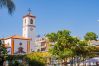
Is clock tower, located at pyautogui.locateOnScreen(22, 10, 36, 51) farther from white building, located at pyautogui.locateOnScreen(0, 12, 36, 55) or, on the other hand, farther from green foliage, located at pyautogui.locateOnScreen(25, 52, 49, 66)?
green foliage, located at pyautogui.locateOnScreen(25, 52, 49, 66)

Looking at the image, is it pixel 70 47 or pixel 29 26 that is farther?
pixel 29 26

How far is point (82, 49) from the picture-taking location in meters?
44.4

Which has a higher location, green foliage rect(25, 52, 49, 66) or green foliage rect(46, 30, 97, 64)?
green foliage rect(46, 30, 97, 64)

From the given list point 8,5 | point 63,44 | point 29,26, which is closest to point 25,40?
point 29,26

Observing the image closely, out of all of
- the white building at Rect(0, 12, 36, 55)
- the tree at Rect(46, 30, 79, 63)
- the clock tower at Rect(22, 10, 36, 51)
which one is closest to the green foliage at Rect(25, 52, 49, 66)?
the tree at Rect(46, 30, 79, 63)

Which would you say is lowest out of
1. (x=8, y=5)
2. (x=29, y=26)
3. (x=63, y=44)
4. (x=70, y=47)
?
(x=70, y=47)

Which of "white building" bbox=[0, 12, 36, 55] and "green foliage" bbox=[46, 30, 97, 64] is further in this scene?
"white building" bbox=[0, 12, 36, 55]

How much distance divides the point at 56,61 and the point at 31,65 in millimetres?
7006

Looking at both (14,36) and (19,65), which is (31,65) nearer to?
(19,65)

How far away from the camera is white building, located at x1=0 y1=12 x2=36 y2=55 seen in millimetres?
95812

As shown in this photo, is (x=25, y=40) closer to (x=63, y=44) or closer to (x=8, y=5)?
(x=63, y=44)

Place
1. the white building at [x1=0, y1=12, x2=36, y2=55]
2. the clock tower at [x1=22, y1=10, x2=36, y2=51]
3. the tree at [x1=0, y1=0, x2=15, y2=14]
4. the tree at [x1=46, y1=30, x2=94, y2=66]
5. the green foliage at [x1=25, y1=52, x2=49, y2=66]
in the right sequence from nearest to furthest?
the tree at [x1=0, y1=0, x2=15, y2=14], the tree at [x1=46, y1=30, x2=94, y2=66], the green foliage at [x1=25, y1=52, x2=49, y2=66], the white building at [x1=0, y1=12, x2=36, y2=55], the clock tower at [x1=22, y1=10, x2=36, y2=51]

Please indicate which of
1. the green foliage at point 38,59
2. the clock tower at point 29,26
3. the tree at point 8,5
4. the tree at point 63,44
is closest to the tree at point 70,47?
the tree at point 63,44

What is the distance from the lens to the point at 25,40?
324ft
